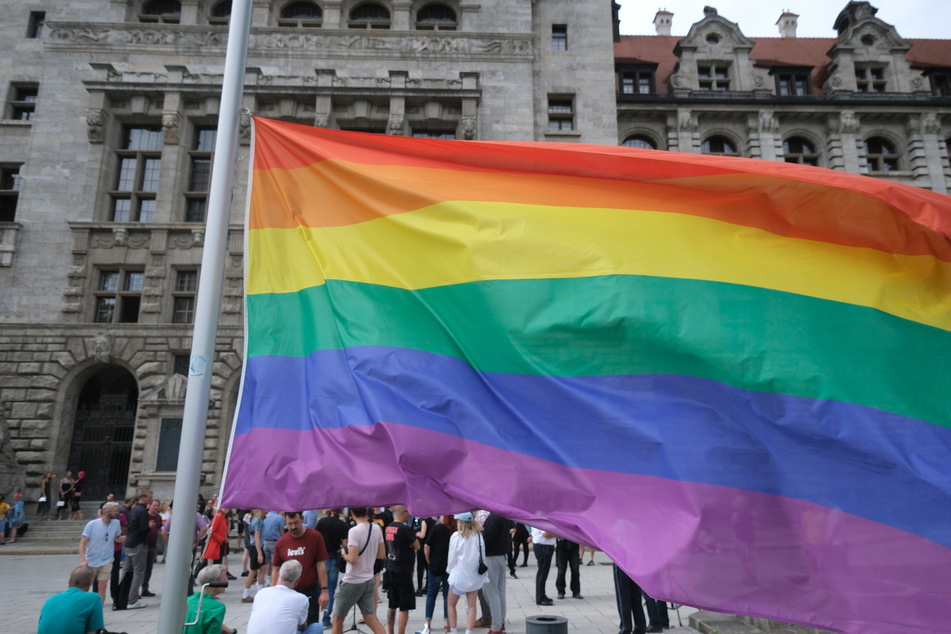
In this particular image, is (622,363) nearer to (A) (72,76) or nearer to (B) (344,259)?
(B) (344,259)

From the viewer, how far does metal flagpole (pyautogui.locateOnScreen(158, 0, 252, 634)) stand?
3.65 metres

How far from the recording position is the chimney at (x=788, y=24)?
139ft

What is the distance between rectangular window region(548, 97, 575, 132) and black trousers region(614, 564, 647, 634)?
24.0m

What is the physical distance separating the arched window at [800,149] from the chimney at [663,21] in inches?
535

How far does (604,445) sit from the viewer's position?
146 inches

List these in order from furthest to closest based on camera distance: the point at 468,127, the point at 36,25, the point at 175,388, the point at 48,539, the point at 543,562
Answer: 1. the point at 36,25
2. the point at 468,127
3. the point at 175,388
4. the point at 48,539
5. the point at 543,562

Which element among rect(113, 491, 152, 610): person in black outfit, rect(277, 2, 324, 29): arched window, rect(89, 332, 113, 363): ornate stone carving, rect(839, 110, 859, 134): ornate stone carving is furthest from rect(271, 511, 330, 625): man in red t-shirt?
rect(839, 110, 859, 134): ornate stone carving

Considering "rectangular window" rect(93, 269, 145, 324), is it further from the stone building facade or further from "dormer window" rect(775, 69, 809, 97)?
"dormer window" rect(775, 69, 809, 97)

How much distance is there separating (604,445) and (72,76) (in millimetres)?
31620

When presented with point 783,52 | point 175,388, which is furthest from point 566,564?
point 783,52

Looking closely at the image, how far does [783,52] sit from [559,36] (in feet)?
51.7

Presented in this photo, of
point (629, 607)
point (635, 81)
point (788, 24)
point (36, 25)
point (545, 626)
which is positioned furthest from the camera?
point (788, 24)

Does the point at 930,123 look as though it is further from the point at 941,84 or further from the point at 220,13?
the point at 220,13

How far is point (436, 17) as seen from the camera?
3141 cm
